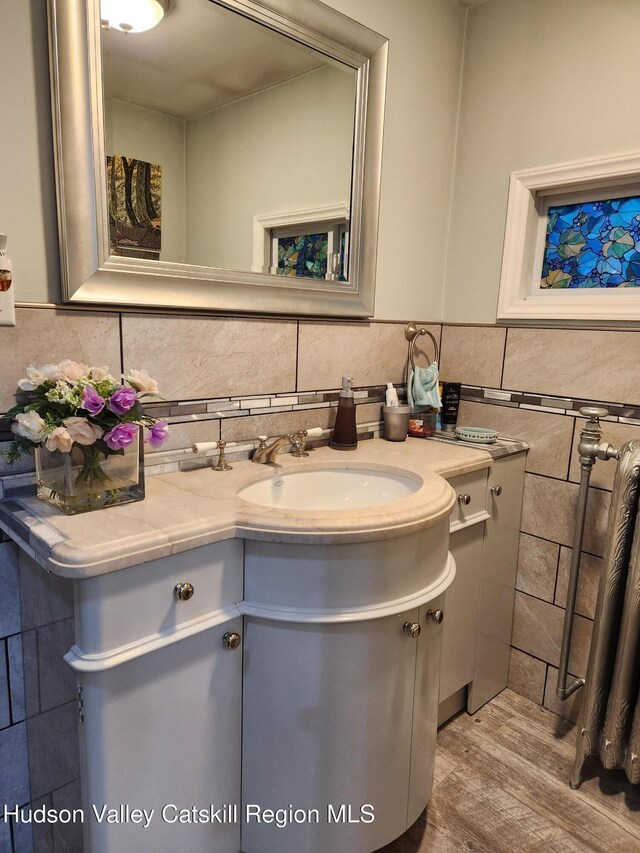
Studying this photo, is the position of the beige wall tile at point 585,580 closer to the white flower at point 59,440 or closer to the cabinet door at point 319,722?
the cabinet door at point 319,722

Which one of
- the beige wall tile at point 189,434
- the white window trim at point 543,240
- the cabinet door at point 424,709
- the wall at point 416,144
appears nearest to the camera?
the cabinet door at point 424,709

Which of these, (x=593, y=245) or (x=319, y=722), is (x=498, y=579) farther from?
(x=593, y=245)

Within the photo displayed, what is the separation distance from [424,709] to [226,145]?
54.2 inches

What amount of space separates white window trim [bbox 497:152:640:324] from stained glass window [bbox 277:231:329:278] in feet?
2.06

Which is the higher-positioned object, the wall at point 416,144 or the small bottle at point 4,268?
the wall at point 416,144

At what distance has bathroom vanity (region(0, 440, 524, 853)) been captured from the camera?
90 cm

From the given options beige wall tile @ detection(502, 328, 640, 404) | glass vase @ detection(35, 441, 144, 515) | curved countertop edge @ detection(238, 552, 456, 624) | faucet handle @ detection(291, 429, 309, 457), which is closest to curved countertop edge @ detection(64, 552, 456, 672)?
curved countertop edge @ detection(238, 552, 456, 624)

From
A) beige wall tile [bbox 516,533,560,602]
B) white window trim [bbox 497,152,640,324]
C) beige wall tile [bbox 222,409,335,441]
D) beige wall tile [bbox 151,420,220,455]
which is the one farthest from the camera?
beige wall tile [bbox 516,533,560,602]

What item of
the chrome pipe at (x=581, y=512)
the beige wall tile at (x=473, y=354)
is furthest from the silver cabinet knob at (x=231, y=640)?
the beige wall tile at (x=473, y=354)

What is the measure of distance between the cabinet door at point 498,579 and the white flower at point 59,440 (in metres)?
1.19

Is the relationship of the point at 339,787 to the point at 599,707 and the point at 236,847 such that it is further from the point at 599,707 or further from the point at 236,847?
the point at 599,707

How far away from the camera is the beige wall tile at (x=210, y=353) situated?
1.25m

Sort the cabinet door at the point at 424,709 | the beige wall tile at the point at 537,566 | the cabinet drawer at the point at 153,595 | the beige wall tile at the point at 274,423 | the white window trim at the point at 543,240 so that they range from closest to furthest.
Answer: the cabinet drawer at the point at 153,595 → the cabinet door at the point at 424,709 → the beige wall tile at the point at 274,423 → the white window trim at the point at 543,240 → the beige wall tile at the point at 537,566

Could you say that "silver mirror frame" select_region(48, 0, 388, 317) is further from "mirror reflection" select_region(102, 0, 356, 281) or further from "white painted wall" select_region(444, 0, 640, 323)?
"white painted wall" select_region(444, 0, 640, 323)
